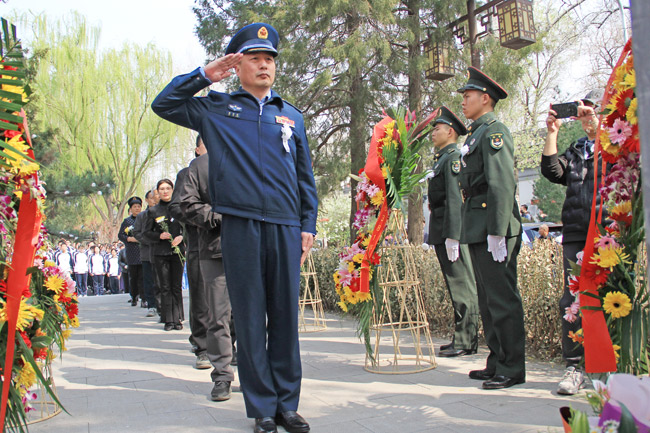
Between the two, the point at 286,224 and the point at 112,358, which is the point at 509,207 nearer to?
the point at 286,224

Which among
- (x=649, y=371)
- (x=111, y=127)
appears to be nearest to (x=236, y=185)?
(x=649, y=371)

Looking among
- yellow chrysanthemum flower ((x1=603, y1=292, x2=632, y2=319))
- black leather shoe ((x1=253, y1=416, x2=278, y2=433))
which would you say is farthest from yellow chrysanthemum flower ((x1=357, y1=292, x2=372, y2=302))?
yellow chrysanthemum flower ((x1=603, y1=292, x2=632, y2=319))

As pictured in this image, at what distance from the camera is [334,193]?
12.2 m

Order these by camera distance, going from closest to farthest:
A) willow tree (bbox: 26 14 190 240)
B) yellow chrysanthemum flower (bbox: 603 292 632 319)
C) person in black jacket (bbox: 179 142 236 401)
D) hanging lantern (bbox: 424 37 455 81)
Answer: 1. yellow chrysanthemum flower (bbox: 603 292 632 319)
2. person in black jacket (bbox: 179 142 236 401)
3. hanging lantern (bbox: 424 37 455 81)
4. willow tree (bbox: 26 14 190 240)

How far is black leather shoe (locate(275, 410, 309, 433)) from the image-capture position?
3219 mm

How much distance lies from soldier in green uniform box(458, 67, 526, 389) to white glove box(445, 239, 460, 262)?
806 mm

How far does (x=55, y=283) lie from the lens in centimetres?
351

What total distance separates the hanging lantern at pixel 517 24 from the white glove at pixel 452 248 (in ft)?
16.2

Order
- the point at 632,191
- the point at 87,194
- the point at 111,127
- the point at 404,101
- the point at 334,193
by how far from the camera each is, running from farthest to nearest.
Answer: the point at 111,127
the point at 87,194
the point at 334,193
the point at 404,101
the point at 632,191

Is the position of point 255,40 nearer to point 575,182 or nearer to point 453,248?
point 575,182

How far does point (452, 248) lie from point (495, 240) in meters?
1.19

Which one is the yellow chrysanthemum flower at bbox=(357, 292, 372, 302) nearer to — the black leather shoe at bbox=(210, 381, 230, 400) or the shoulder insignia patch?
the black leather shoe at bbox=(210, 381, 230, 400)

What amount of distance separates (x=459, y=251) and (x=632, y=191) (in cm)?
318

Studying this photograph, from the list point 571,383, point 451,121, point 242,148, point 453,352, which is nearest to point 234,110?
point 242,148
